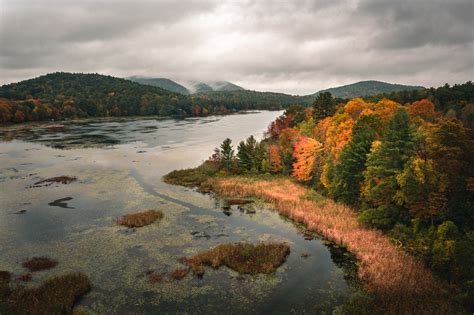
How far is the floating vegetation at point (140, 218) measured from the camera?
43.5m

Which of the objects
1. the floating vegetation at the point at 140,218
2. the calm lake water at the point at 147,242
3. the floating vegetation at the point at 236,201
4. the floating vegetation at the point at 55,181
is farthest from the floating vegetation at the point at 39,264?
the floating vegetation at the point at 55,181

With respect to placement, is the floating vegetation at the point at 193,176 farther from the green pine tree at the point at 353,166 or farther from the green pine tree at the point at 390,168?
the green pine tree at the point at 390,168

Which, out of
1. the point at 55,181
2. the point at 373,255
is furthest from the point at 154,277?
the point at 55,181

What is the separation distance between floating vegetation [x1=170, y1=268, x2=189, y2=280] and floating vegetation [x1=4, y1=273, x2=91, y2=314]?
7.40 meters

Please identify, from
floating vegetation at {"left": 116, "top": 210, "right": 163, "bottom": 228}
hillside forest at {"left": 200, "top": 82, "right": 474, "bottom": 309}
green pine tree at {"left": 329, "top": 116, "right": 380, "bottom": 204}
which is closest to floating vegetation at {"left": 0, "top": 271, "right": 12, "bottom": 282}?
floating vegetation at {"left": 116, "top": 210, "right": 163, "bottom": 228}

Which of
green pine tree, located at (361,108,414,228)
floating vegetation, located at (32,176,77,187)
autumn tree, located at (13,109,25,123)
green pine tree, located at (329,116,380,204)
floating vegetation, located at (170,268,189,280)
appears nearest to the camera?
Result: floating vegetation, located at (170,268,189,280)

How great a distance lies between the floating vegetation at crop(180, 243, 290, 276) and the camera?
106 feet

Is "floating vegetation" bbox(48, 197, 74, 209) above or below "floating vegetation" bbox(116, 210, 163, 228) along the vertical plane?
above

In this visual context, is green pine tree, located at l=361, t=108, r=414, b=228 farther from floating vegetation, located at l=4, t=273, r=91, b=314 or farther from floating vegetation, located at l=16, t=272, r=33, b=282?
floating vegetation, located at l=16, t=272, r=33, b=282

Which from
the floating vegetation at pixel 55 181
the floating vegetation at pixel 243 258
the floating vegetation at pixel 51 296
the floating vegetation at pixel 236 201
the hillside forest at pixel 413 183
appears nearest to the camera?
the floating vegetation at pixel 51 296

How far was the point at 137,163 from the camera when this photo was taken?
84688 millimetres

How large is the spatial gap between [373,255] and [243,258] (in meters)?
13.7

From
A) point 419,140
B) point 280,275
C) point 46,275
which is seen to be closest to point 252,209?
point 280,275

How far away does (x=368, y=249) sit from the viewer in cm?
3566
